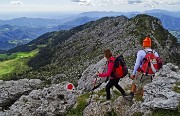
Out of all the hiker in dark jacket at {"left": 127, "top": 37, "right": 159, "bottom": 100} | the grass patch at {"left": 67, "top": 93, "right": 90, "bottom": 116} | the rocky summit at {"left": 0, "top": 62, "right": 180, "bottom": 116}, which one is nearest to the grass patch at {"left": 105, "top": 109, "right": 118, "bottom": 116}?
the rocky summit at {"left": 0, "top": 62, "right": 180, "bottom": 116}

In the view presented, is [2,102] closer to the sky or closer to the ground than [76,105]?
closer to the ground

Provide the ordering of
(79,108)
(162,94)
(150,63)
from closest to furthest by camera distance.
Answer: (150,63)
(162,94)
(79,108)

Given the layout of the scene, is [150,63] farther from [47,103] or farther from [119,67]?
[47,103]

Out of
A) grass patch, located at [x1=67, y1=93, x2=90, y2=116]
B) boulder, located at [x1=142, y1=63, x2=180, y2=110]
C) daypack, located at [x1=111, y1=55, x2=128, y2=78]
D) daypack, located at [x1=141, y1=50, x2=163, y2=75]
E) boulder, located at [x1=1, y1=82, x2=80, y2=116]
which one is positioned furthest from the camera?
boulder, located at [x1=1, y1=82, x2=80, y2=116]

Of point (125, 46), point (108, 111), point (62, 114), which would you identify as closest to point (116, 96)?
point (108, 111)

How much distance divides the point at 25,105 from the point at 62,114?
4396mm

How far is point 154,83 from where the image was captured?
25484 mm

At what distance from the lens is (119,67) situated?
2336 cm

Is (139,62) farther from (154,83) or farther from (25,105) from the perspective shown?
(25,105)

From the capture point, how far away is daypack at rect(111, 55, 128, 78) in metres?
23.1

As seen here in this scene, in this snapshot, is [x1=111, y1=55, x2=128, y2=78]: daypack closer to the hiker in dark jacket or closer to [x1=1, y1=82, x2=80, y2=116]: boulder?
the hiker in dark jacket

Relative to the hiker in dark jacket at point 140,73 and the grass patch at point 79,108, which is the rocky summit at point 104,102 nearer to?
the grass patch at point 79,108

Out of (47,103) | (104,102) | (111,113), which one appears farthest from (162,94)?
(47,103)

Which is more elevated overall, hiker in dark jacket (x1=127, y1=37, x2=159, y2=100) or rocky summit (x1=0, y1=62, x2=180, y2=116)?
hiker in dark jacket (x1=127, y1=37, x2=159, y2=100)
